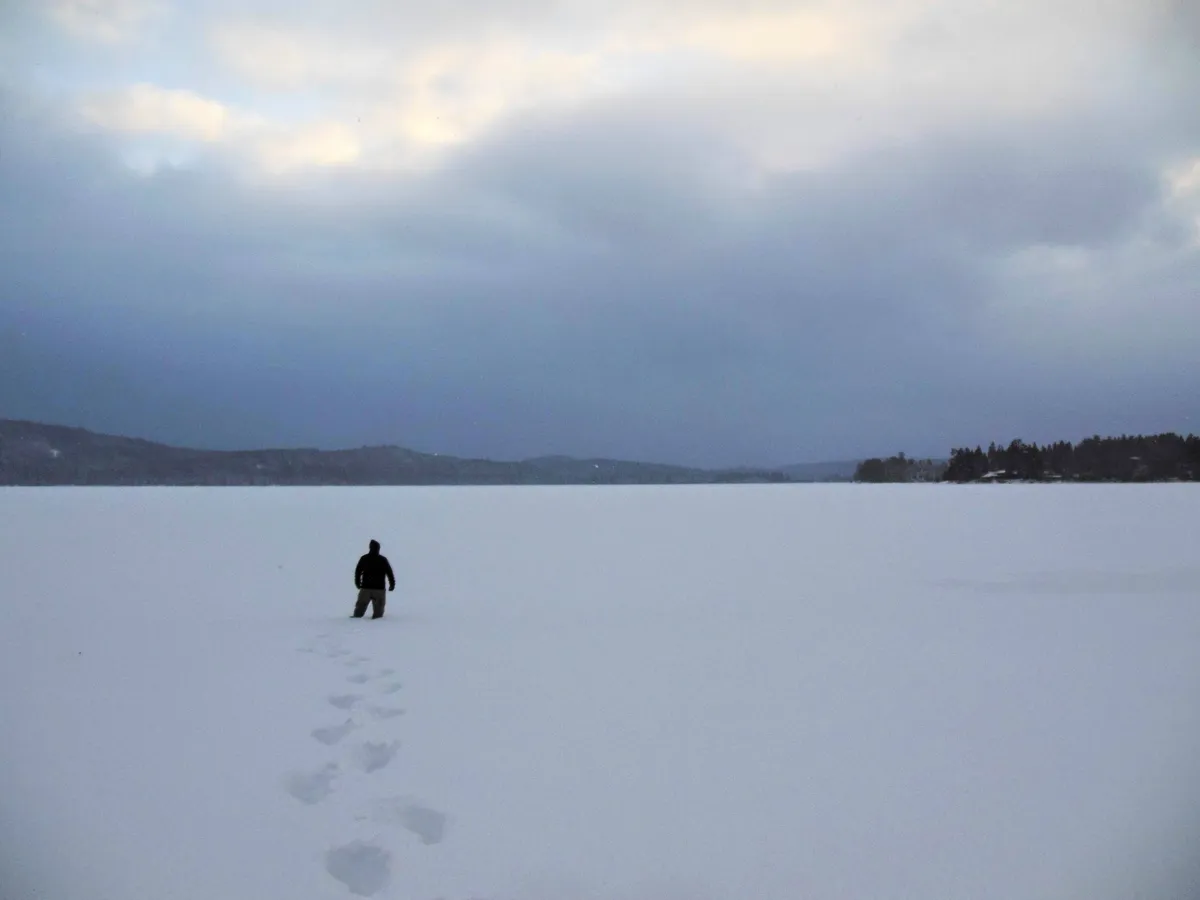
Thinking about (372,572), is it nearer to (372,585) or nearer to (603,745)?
(372,585)

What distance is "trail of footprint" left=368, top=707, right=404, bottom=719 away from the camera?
725 centimetres

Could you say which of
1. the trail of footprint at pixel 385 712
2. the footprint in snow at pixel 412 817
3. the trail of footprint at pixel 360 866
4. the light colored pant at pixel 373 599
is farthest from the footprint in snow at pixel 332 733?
the light colored pant at pixel 373 599

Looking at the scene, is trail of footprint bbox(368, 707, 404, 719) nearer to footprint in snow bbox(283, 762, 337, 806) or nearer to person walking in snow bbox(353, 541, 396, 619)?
footprint in snow bbox(283, 762, 337, 806)

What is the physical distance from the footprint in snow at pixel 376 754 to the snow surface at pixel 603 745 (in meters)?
0.03

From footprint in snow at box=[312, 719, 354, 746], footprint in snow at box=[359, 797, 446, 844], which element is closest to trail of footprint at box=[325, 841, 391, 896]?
footprint in snow at box=[359, 797, 446, 844]

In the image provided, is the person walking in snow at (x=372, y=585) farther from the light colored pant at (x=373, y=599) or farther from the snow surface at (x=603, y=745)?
the snow surface at (x=603, y=745)

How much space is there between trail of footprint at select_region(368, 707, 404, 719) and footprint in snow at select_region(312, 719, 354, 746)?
0.28 m

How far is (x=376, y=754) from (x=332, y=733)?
70 centimetres

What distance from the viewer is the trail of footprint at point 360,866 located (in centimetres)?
441

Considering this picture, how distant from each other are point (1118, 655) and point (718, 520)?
30425 millimetres

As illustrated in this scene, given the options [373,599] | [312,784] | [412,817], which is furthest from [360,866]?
[373,599]

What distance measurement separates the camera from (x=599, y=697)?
7910 mm

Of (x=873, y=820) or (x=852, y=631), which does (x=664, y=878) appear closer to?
(x=873, y=820)

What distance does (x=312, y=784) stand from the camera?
5699 millimetres
